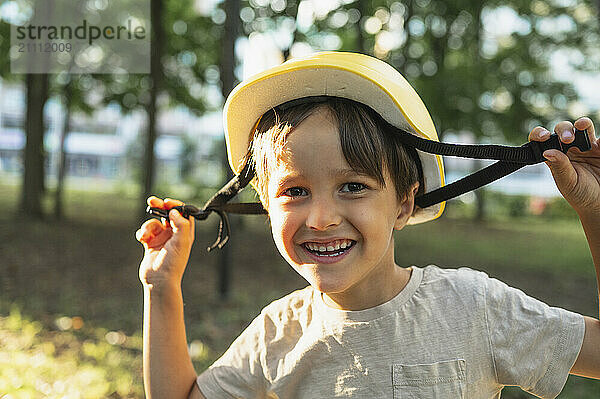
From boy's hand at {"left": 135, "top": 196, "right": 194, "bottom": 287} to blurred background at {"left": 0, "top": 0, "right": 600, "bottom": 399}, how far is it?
226 centimetres

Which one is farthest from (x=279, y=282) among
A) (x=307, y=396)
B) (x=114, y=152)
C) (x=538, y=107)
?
(x=114, y=152)

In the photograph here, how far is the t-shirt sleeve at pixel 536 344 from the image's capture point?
1.35 meters

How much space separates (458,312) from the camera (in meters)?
1.40

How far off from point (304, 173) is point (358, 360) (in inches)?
17.8

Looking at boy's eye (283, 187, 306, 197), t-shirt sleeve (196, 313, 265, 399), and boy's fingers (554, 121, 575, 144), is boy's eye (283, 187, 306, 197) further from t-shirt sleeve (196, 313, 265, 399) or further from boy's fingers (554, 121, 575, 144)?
boy's fingers (554, 121, 575, 144)

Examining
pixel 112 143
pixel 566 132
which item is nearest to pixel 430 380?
pixel 566 132

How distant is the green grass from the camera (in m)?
4.04

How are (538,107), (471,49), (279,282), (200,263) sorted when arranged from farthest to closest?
(471,49)
(538,107)
(200,263)
(279,282)

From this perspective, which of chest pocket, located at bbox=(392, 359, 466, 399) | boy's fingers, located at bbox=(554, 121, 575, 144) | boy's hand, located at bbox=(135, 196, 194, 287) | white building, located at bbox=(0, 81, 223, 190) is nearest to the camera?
boy's fingers, located at bbox=(554, 121, 575, 144)

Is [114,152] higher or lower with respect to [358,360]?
higher

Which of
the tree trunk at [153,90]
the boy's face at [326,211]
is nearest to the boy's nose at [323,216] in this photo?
the boy's face at [326,211]

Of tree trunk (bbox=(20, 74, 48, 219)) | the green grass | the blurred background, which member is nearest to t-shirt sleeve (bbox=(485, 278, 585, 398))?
the green grass

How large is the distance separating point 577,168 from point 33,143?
1004 cm

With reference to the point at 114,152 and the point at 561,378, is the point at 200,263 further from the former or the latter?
the point at 114,152
